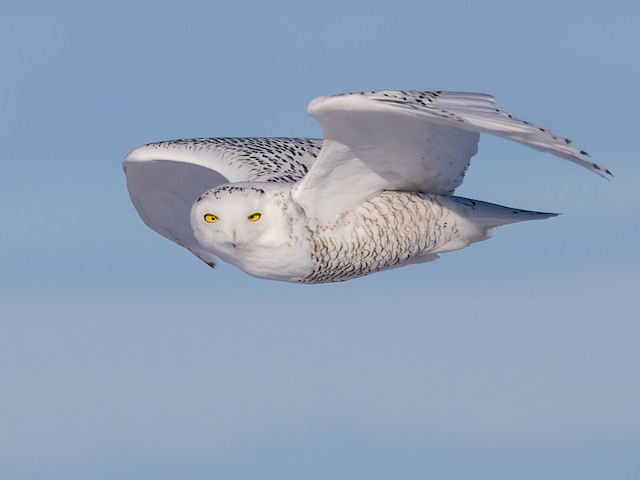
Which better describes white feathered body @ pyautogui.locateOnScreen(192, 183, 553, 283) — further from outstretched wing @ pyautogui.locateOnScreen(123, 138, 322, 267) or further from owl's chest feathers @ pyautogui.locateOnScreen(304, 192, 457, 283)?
outstretched wing @ pyautogui.locateOnScreen(123, 138, 322, 267)

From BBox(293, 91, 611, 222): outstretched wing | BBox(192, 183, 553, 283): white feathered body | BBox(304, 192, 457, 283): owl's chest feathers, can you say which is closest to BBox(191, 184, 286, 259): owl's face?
BBox(192, 183, 553, 283): white feathered body

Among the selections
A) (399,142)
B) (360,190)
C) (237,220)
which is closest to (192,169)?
(360,190)

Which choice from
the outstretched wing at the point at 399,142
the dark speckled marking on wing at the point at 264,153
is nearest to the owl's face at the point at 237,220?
the outstretched wing at the point at 399,142

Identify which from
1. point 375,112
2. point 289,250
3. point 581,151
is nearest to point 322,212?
point 289,250

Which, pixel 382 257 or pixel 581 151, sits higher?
pixel 581 151

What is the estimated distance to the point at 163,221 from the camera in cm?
1525

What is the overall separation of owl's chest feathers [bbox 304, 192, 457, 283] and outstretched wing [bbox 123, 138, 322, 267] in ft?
2.87

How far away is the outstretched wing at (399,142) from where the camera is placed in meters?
10.7

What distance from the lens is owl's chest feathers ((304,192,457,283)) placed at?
12.2 metres

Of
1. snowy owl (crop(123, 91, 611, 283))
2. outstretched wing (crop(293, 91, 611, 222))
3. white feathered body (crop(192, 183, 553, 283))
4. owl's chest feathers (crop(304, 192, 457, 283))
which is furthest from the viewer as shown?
owl's chest feathers (crop(304, 192, 457, 283))

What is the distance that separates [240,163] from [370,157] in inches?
66.6

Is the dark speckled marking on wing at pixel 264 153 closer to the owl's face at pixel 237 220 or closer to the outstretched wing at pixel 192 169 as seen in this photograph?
the outstretched wing at pixel 192 169

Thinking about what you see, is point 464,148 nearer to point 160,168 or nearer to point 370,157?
point 370,157

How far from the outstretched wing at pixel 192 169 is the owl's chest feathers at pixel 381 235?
88 centimetres
